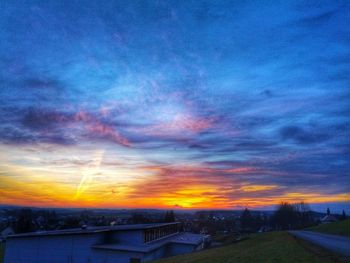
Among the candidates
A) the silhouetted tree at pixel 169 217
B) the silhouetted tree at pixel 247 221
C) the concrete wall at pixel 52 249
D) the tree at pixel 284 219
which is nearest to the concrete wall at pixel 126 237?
the concrete wall at pixel 52 249

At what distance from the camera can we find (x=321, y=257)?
21797 millimetres

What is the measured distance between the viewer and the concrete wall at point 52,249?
4744 cm

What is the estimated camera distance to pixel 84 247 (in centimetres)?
4744

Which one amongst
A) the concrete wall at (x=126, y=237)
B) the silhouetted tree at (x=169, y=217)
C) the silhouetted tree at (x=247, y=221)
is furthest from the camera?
the silhouetted tree at (x=247, y=221)

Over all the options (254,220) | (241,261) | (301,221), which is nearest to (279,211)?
(301,221)

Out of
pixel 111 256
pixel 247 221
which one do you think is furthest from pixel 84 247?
pixel 247 221

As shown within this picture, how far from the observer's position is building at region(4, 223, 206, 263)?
45.0 meters

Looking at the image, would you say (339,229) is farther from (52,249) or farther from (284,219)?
(284,219)

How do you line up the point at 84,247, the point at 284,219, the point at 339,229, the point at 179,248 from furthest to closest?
1. the point at 284,219
2. the point at 179,248
3. the point at 339,229
4. the point at 84,247

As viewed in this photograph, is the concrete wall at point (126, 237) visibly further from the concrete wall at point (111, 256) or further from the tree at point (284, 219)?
the tree at point (284, 219)

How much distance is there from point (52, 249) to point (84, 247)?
14.9ft

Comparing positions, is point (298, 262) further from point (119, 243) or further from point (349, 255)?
point (119, 243)

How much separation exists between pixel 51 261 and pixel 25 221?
63151 mm

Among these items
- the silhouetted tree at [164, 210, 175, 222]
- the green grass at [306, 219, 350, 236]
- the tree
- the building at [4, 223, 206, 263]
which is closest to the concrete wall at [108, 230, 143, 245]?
the building at [4, 223, 206, 263]
